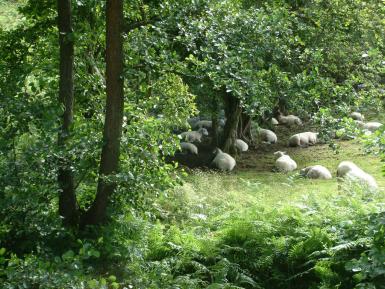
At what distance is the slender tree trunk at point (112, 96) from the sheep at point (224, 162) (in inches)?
358

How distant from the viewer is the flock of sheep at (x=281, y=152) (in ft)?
41.1

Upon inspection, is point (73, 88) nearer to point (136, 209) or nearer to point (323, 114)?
point (136, 209)

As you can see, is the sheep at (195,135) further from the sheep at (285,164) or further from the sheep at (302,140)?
the sheep at (285,164)

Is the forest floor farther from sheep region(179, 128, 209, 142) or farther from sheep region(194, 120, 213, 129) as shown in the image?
sheep region(194, 120, 213, 129)

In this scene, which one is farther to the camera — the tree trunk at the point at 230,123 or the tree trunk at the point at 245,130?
the tree trunk at the point at 245,130

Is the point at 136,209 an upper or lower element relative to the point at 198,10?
lower

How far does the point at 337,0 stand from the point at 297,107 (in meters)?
8.87

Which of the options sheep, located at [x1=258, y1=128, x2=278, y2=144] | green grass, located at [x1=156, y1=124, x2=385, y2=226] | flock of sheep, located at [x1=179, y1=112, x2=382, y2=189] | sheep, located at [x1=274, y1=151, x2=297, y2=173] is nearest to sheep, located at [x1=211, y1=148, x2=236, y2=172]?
flock of sheep, located at [x1=179, y1=112, x2=382, y2=189]

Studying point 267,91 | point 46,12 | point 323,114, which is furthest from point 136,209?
point 46,12

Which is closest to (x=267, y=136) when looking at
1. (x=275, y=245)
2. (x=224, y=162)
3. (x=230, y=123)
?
(x=230, y=123)

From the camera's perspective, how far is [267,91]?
16.2 ft

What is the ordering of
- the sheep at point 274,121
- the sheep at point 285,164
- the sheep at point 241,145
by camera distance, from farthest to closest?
the sheep at point 274,121 → the sheep at point 241,145 → the sheep at point 285,164

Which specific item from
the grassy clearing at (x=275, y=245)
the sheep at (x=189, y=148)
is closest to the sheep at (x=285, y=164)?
the sheep at (x=189, y=148)

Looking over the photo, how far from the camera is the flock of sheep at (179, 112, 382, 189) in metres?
12.5
